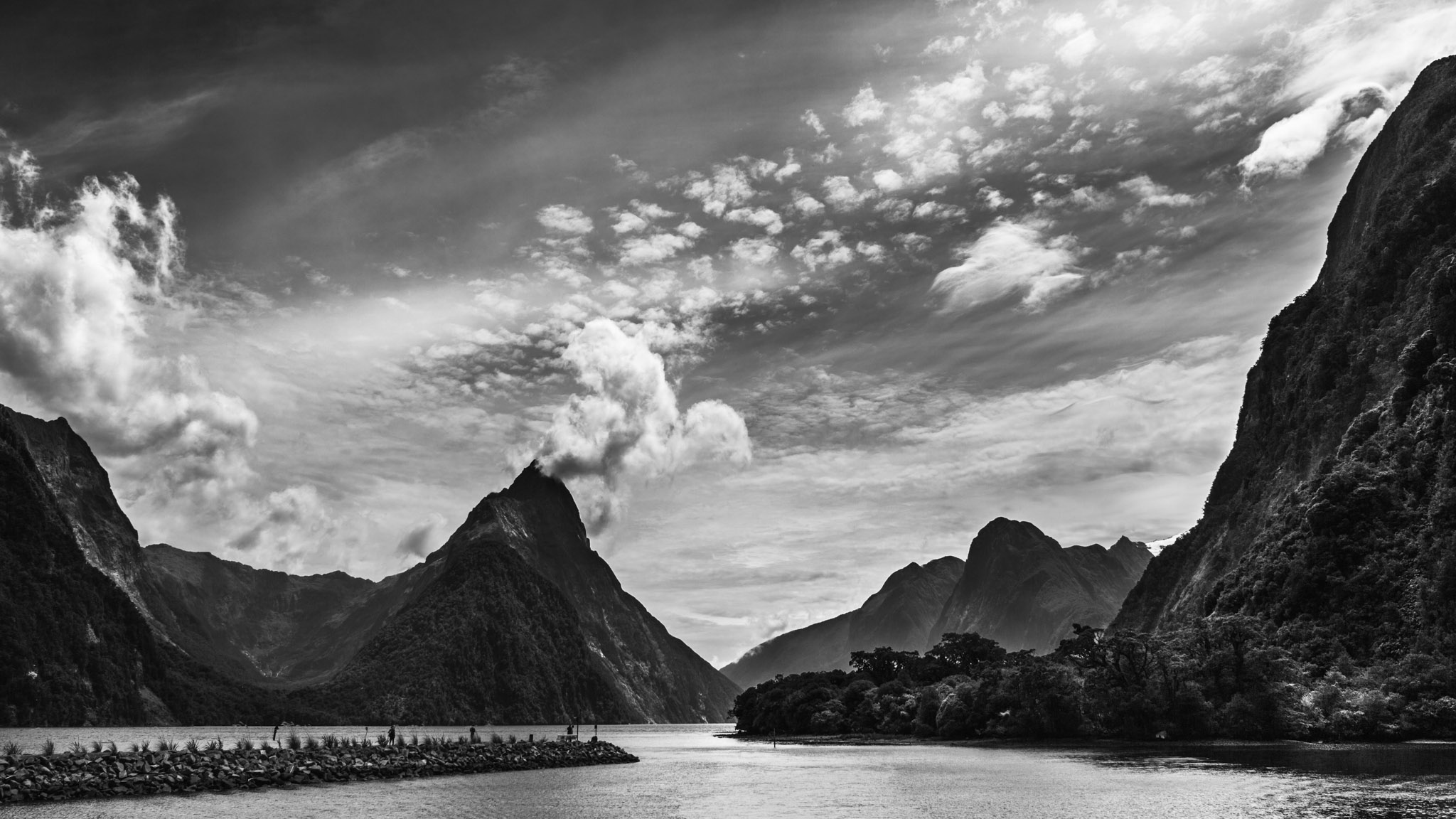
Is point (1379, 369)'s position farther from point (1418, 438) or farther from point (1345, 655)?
point (1345, 655)

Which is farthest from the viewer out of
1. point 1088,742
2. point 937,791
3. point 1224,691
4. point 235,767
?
point 1088,742

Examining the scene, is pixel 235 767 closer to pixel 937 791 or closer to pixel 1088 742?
pixel 937 791

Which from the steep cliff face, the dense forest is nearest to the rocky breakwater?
the dense forest

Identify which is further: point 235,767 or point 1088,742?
point 1088,742

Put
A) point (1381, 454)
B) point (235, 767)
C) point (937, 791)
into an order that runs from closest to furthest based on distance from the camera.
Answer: point (937, 791)
point (235, 767)
point (1381, 454)

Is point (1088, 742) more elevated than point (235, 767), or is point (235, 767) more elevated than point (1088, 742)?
point (235, 767)

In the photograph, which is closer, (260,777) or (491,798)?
(491,798)

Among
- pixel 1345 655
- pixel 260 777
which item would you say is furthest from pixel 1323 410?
pixel 260 777

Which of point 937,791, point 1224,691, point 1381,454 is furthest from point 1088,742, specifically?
point 937,791

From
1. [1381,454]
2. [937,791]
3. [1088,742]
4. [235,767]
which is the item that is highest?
[1381,454]
